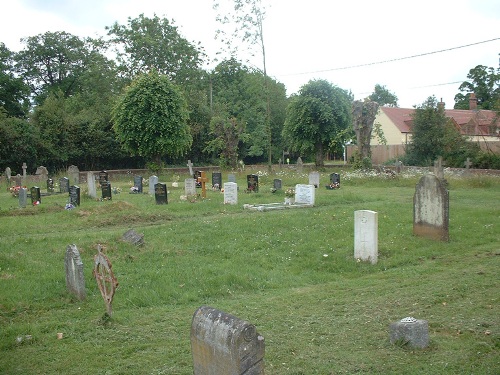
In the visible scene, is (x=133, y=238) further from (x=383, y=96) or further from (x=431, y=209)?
(x=383, y=96)

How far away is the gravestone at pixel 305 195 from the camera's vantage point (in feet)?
62.3

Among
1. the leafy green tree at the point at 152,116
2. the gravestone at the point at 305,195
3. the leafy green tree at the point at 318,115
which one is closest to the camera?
the gravestone at the point at 305,195

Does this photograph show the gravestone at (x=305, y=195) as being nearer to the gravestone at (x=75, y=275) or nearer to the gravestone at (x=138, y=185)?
the gravestone at (x=138, y=185)

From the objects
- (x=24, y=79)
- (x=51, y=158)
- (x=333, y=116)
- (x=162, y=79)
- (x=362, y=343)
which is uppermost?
(x=24, y=79)

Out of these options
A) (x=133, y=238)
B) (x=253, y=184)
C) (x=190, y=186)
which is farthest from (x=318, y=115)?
(x=133, y=238)

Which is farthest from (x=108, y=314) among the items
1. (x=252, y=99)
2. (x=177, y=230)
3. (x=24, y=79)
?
(x=24, y=79)

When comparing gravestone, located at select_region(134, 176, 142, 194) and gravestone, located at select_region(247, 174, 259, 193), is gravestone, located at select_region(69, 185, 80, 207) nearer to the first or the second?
gravestone, located at select_region(134, 176, 142, 194)

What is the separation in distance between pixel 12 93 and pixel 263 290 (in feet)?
157

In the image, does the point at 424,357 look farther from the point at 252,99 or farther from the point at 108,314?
the point at 252,99

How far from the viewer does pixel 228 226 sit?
1442cm

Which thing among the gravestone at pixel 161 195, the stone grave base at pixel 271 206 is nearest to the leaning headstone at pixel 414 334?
the stone grave base at pixel 271 206

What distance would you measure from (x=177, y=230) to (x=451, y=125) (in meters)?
28.5

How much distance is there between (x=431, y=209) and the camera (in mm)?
13164

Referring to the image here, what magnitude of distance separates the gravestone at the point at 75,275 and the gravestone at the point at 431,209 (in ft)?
28.1
